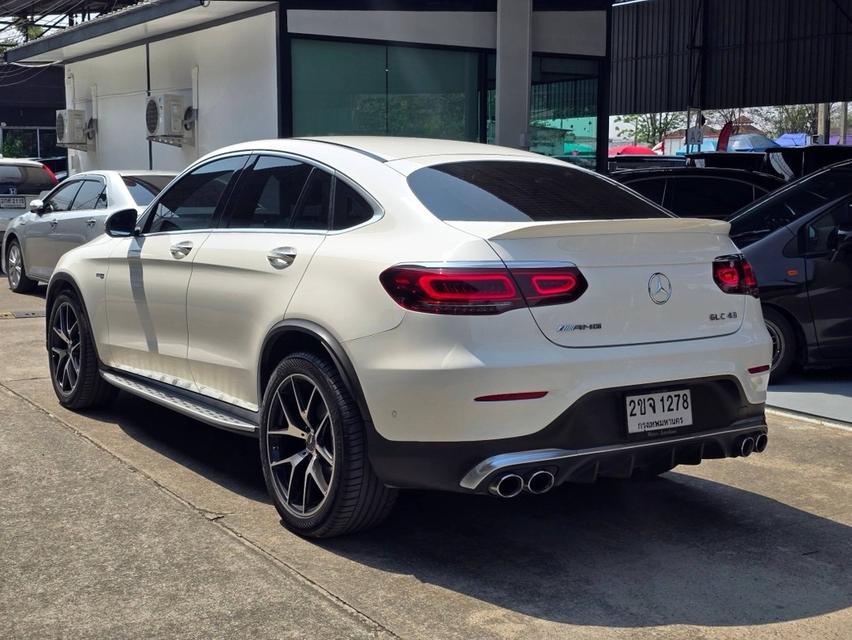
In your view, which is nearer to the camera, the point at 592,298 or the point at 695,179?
the point at 592,298

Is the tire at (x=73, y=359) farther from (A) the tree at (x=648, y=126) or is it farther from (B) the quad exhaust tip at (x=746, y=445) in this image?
(A) the tree at (x=648, y=126)

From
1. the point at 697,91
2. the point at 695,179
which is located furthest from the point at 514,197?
the point at 697,91

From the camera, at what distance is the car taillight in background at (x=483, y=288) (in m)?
3.93

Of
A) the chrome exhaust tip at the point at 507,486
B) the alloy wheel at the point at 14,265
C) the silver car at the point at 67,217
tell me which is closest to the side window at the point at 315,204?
the chrome exhaust tip at the point at 507,486

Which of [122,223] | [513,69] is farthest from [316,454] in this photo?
[513,69]

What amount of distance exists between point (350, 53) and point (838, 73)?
14.9 metres

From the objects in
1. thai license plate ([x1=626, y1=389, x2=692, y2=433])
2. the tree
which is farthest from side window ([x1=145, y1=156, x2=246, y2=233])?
the tree

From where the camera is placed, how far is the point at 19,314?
11.3 metres

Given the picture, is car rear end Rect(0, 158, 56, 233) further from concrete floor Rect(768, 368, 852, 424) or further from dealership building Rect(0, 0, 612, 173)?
concrete floor Rect(768, 368, 852, 424)

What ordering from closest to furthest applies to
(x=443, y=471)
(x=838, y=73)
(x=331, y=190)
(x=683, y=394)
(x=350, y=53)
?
(x=443, y=471) → (x=683, y=394) → (x=331, y=190) → (x=350, y=53) → (x=838, y=73)

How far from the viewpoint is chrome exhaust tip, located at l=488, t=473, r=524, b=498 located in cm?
393

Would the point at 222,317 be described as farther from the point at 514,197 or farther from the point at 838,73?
the point at 838,73

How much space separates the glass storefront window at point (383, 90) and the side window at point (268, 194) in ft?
26.7

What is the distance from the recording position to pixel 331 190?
188 inches
